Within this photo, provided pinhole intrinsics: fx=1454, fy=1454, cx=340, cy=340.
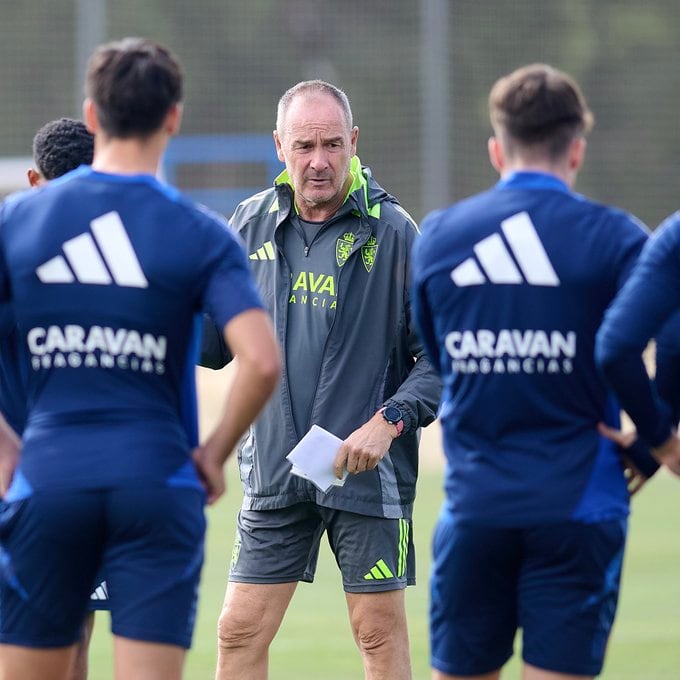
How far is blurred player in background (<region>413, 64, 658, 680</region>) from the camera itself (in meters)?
3.57

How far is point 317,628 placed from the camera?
799cm

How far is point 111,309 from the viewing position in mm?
3504

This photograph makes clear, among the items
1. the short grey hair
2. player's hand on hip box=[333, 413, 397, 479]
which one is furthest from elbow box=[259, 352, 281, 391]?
the short grey hair

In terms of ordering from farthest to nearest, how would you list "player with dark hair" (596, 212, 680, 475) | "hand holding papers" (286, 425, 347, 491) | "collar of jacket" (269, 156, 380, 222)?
"collar of jacket" (269, 156, 380, 222) < "hand holding papers" (286, 425, 347, 491) < "player with dark hair" (596, 212, 680, 475)

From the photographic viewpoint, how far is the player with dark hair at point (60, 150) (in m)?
4.57

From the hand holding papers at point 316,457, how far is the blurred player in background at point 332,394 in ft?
0.63

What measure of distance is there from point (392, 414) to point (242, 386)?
1.55 meters

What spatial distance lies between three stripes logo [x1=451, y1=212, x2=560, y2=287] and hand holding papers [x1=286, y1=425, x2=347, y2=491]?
1.51 metres

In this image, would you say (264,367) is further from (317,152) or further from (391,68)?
(391,68)

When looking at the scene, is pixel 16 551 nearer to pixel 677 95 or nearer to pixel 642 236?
pixel 642 236

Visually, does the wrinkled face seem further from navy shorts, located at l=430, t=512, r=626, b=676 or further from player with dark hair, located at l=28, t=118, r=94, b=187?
navy shorts, located at l=430, t=512, r=626, b=676

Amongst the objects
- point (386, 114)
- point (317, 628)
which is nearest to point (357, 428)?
point (317, 628)

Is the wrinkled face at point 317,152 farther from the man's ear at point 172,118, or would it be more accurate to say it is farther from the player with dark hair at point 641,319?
the player with dark hair at point 641,319

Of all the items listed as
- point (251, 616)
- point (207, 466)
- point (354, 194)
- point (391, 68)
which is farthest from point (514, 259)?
point (391, 68)
